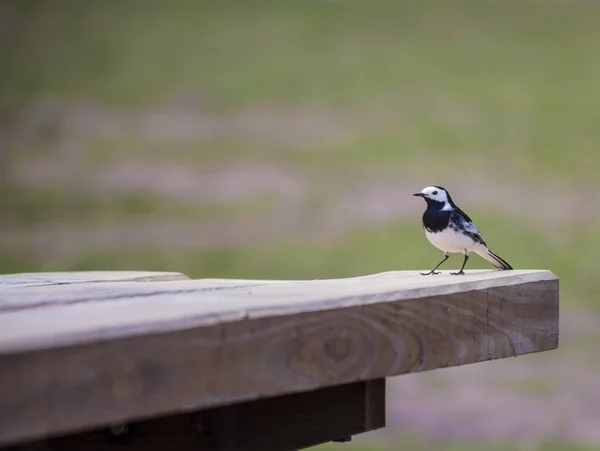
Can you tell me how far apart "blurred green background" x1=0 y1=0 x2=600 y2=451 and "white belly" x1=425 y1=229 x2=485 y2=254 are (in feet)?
9.15

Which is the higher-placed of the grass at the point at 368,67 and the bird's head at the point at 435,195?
the grass at the point at 368,67

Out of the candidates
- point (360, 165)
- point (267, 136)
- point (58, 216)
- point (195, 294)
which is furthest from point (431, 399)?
point (195, 294)

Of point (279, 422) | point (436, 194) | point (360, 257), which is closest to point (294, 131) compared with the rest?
point (360, 257)

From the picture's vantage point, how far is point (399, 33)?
19.0 feet

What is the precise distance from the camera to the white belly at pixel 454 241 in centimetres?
240

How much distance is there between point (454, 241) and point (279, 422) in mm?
1217

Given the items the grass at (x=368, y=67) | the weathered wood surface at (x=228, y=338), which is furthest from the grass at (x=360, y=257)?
the weathered wood surface at (x=228, y=338)

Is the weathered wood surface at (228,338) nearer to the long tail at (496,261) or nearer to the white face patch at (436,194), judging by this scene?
the long tail at (496,261)

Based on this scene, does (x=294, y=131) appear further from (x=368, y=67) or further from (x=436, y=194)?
(x=436, y=194)

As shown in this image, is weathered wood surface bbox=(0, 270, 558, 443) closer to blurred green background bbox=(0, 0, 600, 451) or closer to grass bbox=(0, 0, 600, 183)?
blurred green background bbox=(0, 0, 600, 451)

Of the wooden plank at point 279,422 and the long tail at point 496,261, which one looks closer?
the wooden plank at point 279,422

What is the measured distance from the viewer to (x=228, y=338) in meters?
0.94

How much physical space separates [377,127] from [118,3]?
182 cm

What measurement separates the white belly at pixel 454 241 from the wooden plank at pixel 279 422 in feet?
3.74
